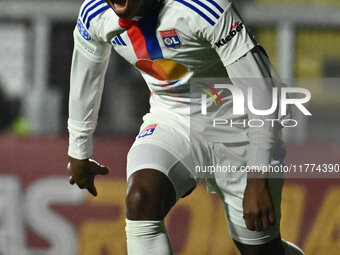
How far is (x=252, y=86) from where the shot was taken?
325 cm

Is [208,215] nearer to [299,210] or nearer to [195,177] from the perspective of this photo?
[299,210]

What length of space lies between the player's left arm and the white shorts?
321mm

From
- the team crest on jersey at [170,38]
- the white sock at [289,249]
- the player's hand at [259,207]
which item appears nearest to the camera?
the player's hand at [259,207]

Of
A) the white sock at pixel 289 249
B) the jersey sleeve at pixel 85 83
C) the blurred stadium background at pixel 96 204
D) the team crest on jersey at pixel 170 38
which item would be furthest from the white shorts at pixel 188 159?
the blurred stadium background at pixel 96 204

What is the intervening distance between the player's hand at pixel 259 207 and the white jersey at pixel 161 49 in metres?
0.51

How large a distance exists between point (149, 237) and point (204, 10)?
91 cm

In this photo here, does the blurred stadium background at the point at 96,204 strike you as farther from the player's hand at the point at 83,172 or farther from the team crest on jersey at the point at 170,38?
the team crest on jersey at the point at 170,38

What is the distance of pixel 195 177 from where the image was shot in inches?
137

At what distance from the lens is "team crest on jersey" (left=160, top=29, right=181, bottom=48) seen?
3.29 m

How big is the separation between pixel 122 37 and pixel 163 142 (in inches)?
18.6

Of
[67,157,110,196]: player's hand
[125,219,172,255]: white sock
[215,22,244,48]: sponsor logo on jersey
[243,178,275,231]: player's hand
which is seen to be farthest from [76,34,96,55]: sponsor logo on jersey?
[243,178,275,231]: player's hand

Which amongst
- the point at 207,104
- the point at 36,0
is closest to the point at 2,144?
the point at 36,0

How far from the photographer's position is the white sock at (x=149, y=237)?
319cm

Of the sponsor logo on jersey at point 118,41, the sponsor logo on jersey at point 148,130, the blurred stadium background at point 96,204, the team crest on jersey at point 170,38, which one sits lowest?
the blurred stadium background at point 96,204
